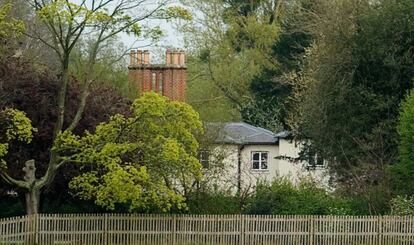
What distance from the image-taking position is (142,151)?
32.7 meters

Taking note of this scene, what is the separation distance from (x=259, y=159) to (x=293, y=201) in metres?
19.1

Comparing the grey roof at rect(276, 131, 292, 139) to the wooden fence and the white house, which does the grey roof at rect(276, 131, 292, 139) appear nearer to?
the white house

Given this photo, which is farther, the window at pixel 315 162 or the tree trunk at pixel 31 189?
the window at pixel 315 162

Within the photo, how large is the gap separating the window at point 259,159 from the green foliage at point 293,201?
670 inches

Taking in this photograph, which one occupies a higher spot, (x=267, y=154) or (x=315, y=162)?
(x=267, y=154)

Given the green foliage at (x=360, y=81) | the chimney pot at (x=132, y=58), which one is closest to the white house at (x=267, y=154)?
the chimney pot at (x=132, y=58)

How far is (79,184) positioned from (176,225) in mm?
3594

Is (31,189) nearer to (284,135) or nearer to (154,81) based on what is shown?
(154,81)

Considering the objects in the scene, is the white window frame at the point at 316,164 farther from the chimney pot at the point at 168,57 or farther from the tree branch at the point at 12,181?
the tree branch at the point at 12,181

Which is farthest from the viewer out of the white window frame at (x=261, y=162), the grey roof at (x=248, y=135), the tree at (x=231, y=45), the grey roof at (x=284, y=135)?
the tree at (x=231, y=45)

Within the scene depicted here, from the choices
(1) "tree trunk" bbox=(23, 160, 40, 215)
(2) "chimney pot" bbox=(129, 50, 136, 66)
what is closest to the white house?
(2) "chimney pot" bbox=(129, 50, 136, 66)

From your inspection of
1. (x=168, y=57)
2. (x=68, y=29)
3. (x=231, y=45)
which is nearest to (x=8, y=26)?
(x=68, y=29)

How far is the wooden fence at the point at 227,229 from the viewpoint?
3244 centimetres

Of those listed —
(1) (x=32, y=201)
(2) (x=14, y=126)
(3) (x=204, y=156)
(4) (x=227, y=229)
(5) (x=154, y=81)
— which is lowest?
(4) (x=227, y=229)
